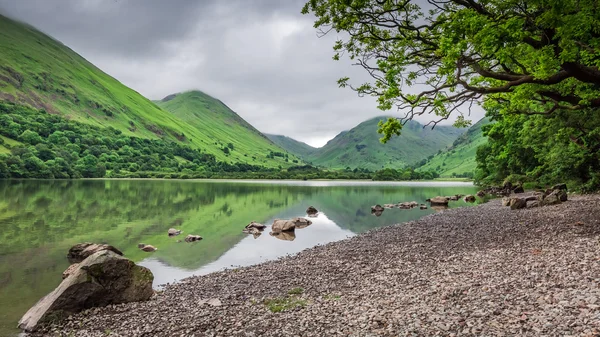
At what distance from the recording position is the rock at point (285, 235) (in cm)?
3944

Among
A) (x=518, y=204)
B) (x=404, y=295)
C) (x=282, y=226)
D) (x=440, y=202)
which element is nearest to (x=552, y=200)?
(x=518, y=204)

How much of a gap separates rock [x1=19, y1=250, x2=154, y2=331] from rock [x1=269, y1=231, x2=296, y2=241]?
68.9 feet

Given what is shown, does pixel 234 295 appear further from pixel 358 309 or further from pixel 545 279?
pixel 545 279

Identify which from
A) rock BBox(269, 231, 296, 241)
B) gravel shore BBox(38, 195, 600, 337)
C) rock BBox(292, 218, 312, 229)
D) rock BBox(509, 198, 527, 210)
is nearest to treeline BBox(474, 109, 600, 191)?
rock BBox(509, 198, 527, 210)

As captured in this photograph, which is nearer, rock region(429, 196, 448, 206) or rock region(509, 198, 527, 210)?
rock region(509, 198, 527, 210)

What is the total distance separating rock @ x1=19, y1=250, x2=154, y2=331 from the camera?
1608 centimetres

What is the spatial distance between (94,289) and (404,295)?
13.8 metres

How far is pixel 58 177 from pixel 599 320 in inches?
8644

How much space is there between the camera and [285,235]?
1624 inches

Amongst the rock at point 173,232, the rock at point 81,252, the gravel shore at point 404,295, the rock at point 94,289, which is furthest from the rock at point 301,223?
the rock at point 94,289

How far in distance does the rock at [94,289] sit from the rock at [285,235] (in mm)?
21016

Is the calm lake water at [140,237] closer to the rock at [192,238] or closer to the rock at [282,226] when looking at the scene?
the rock at [192,238]

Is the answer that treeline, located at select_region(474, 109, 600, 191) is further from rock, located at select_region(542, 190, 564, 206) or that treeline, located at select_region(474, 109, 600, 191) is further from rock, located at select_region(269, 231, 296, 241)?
rock, located at select_region(269, 231, 296, 241)

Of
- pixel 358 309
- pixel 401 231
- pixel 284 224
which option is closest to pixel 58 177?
pixel 284 224
